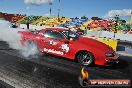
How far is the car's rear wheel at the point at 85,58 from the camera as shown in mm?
9845

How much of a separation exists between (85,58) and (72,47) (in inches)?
30.2

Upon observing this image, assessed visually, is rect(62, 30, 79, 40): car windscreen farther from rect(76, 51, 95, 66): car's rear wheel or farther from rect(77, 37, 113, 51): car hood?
rect(76, 51, 95, 66): car's rear wheel

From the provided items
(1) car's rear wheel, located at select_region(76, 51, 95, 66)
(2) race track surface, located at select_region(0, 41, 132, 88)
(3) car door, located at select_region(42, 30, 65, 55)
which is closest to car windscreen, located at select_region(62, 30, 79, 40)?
(3) car door, located at select_region(42, 30, 65, 55)

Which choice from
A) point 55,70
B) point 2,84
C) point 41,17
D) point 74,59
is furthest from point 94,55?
point 41,17

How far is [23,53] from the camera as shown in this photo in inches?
473

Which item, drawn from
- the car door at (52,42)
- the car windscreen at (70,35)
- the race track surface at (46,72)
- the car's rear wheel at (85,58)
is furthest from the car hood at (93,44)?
the car door at (52,42)

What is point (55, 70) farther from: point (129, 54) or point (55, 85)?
point (129, 54)

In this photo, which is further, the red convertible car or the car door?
the car door

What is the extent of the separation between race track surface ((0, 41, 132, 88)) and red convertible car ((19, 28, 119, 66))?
1.09 feet

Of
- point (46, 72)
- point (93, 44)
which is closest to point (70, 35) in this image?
point (93, 44)

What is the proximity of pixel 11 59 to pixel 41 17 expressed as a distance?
183 feet

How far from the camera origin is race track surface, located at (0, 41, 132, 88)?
23.9ft

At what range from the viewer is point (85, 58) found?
10.1 meters

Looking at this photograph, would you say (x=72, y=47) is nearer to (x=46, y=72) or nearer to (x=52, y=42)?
(x=52, y=42)
